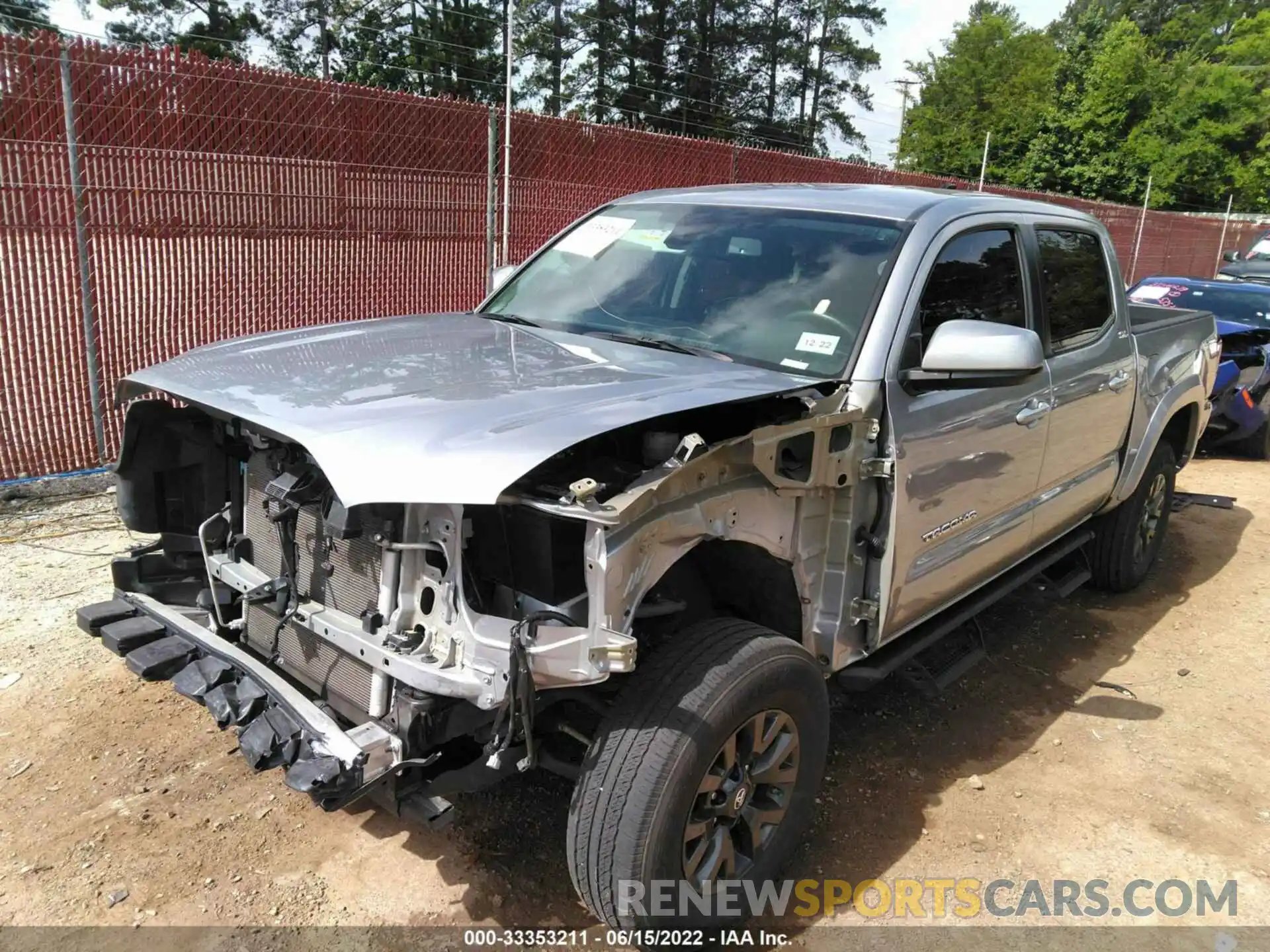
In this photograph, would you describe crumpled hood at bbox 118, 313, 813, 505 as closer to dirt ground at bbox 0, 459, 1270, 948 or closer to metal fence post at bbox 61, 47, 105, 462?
dirt ground at bbox 0, 459, 1270, 948

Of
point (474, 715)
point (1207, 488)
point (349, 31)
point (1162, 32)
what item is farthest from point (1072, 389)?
point (1162, 32)

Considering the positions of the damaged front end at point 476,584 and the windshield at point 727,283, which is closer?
the damaged front end at point 476,584

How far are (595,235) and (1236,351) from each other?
269 inches

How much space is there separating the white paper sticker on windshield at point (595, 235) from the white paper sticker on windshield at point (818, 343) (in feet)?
3.67

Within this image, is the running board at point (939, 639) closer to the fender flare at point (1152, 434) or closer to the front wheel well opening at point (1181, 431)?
the fender flare at point (1152, 434)

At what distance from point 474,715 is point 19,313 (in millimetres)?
5001

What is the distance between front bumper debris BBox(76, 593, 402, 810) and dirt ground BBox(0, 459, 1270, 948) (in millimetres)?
587

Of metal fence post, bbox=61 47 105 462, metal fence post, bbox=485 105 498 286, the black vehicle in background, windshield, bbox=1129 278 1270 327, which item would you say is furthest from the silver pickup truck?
the black vehicle in background

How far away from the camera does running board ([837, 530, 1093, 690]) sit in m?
3.19

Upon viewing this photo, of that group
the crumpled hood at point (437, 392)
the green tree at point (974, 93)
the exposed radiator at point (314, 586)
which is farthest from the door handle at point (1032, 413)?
the green tree at point (974, 93)

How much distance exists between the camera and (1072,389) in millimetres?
3846

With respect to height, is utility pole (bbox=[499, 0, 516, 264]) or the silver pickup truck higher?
utility pole (bbox=[499, 0, 516, 264])

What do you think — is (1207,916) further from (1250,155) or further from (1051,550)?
(1250,155)

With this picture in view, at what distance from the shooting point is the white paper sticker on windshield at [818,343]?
295cm
